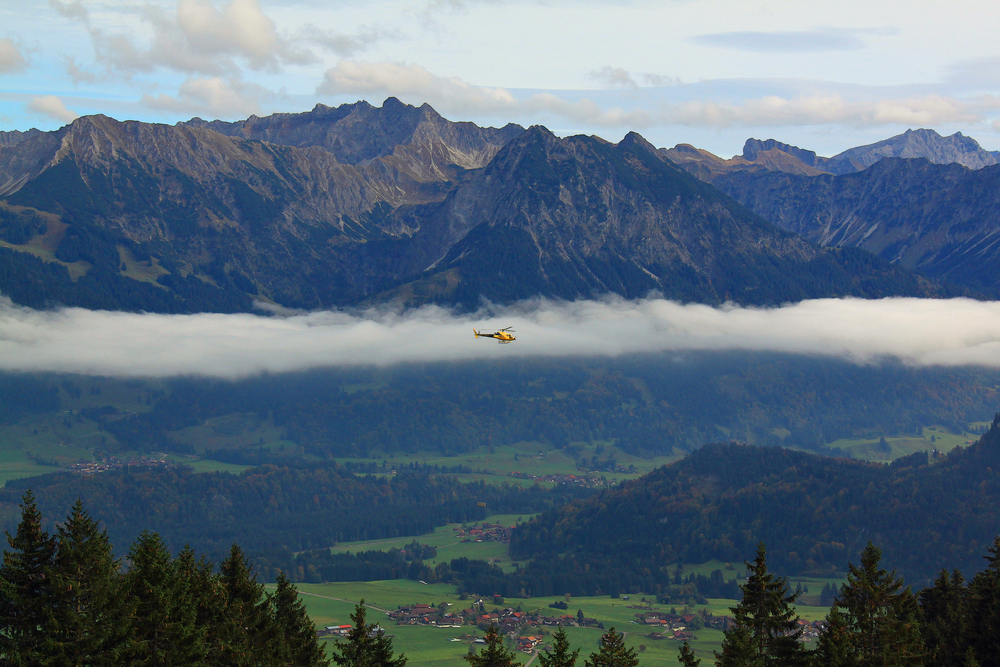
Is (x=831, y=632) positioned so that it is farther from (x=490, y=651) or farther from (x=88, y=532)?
(x=88, y=532)

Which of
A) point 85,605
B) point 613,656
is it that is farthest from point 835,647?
point 85,605

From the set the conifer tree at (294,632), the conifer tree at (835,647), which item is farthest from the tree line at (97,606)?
the conifer tree at (835,647)

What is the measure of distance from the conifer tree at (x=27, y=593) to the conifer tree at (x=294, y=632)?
58.7 feet

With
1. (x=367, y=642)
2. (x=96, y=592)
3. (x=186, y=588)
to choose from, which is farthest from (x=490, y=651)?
(x=96, y=592)

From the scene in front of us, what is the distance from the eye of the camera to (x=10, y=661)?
59688 millimetres

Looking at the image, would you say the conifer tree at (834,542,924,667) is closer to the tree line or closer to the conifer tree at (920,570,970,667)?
the conifer tree at (920,570,970,667)

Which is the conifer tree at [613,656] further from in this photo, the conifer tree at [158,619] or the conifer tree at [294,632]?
the conifer tree at [158,619]

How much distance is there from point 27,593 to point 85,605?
12.2 feet

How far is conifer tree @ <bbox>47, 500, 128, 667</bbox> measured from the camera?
199ft

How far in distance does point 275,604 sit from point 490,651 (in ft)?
64.5

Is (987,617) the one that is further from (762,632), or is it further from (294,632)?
(294,632)

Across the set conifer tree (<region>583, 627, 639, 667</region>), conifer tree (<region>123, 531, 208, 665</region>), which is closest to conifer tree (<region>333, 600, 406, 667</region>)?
conifer tree (<region>123, 531, 208, 665</region>)

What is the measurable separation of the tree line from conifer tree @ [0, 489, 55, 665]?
2.2 inches

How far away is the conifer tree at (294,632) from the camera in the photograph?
263 feet
